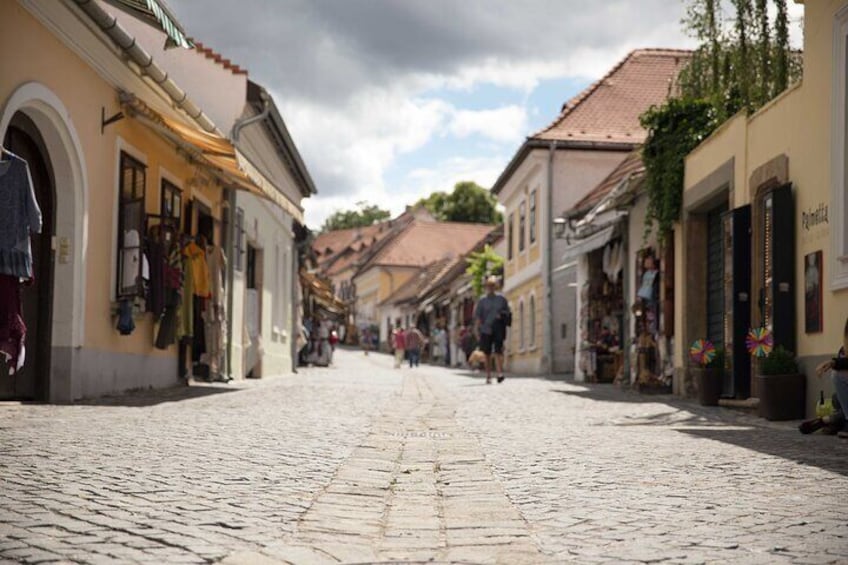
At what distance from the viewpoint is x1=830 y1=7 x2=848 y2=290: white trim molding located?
11258 millimetres

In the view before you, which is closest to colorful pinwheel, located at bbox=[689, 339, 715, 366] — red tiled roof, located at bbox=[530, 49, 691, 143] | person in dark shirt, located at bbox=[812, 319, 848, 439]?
person in dark shirt, located at bbox=[812, 319, 848, 439]

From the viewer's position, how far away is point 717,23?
19.1 metres

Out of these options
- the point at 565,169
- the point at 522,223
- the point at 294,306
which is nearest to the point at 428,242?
the point at 522,223

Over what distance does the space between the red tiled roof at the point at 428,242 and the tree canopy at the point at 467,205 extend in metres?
4.04

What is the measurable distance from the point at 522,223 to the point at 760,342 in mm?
26068

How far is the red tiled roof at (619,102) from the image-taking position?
113 ft

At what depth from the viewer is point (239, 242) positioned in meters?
23.6

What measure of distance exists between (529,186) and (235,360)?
53.5ft

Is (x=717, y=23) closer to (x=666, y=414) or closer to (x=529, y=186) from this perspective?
(x=666, y=414)

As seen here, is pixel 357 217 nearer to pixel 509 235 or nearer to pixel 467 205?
pixel 467 205

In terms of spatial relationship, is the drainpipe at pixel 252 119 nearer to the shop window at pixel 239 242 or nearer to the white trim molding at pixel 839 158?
the shop window at pixel 239 242

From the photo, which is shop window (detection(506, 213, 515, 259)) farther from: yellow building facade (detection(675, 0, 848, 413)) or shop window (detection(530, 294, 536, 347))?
yellow building facade (detection(675, 0, 848, 413))

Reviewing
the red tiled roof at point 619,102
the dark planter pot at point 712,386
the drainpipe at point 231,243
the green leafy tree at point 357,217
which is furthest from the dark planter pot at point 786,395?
the green leafy tree at point 357,217

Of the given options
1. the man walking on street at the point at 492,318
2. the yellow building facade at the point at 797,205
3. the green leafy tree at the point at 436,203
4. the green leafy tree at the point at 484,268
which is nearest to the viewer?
the yellow building facade at the point at 797,205
